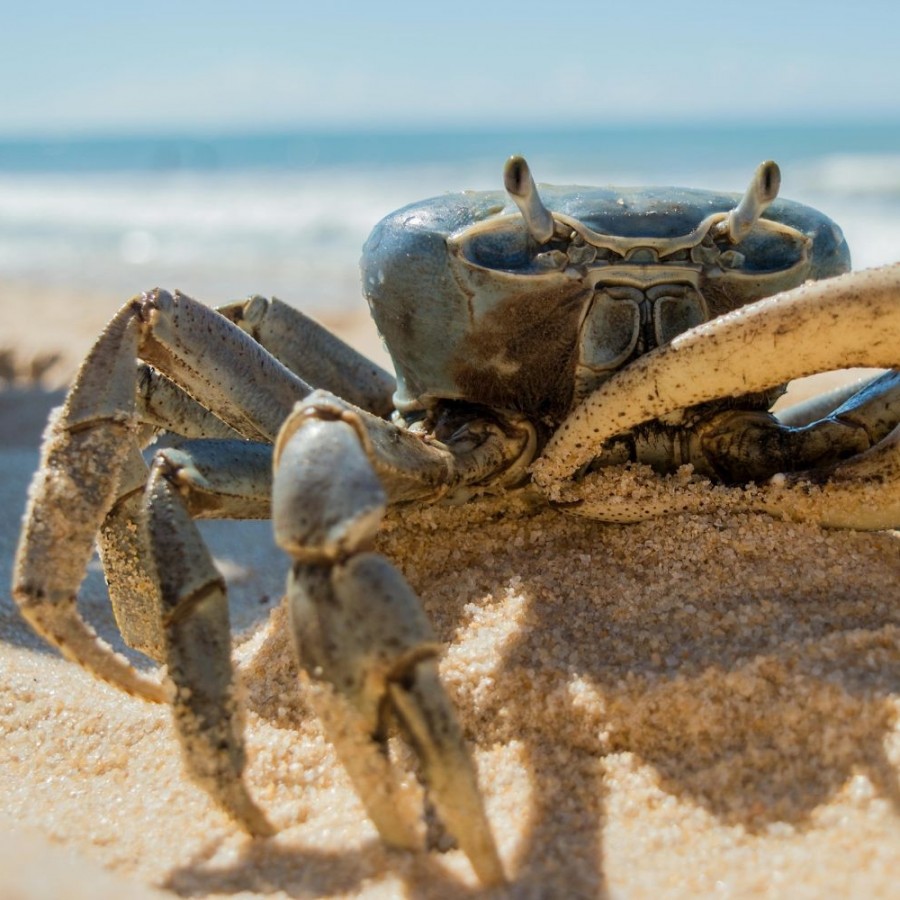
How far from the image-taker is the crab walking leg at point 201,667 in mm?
1859

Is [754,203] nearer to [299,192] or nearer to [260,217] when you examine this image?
[260,217]

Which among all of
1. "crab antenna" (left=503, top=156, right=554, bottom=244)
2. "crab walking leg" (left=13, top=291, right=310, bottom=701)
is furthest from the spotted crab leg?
"crab walking leg" (left=13, top=291, right=310, bottom=701)

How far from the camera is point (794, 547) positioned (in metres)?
2.41

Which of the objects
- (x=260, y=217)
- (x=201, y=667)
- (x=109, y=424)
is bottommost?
(x=260, y=217)

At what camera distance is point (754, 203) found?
242 centimetres

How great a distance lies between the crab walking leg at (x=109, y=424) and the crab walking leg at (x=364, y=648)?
0.55 meters

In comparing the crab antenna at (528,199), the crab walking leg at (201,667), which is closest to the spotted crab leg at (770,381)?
the crab antenna at (528,199)

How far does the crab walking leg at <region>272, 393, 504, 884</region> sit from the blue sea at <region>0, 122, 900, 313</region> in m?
7.96

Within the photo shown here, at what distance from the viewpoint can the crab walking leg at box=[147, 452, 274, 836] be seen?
73.2 inches

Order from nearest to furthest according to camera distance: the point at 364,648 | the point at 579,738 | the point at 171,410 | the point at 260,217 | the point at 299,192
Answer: the point at 364,648 < the point at 579,738 < the point at 171,410 < the point at 260,217 < the point at 299,192

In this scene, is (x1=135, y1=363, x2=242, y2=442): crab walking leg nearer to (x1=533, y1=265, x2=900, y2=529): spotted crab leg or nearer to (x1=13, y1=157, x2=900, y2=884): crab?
(x1=13, y1=157, x2=900, y2=884): crab

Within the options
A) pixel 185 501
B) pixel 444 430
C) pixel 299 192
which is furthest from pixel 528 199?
pixel 299 192

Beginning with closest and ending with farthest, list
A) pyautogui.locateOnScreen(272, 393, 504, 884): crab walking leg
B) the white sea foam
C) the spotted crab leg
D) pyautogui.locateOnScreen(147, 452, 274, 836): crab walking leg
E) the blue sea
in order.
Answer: pyautogui.locateOnScreen(272, 393, 504, 884): crab walking leg → pyautogui.locateOnScreen(147, 452, 274, 836): crab walking leg → the spotted crab leg → the white sea foam → the blue sea

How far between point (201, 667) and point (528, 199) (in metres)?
1.21
